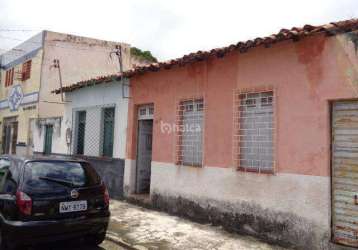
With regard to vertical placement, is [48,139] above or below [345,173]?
above

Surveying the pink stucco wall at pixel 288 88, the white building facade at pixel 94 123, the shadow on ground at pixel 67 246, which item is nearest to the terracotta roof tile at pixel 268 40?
the pink stucco wall at pixel 288 88

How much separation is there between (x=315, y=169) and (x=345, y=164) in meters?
0.45

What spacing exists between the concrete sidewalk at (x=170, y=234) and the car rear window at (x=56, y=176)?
1438 mm

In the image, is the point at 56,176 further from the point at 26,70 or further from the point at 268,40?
the point at 26,70

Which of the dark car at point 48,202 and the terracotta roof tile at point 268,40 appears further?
the terracotta roof tile at point 268,40

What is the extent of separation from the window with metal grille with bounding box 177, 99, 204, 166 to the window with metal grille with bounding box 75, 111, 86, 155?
5.31 m

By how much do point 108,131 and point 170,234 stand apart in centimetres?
556

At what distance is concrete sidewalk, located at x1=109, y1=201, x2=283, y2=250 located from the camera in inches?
242

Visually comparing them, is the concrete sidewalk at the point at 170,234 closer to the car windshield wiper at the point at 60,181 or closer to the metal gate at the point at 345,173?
the metal gate at the point at 345,173

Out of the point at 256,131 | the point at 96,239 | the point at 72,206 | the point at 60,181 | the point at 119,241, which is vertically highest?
the point at 256,131

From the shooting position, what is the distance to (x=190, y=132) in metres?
8.58

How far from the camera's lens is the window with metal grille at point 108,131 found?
11.5 m

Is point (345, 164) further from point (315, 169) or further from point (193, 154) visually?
point (193, 154)

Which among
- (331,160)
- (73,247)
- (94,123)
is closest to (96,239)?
(73,247)
